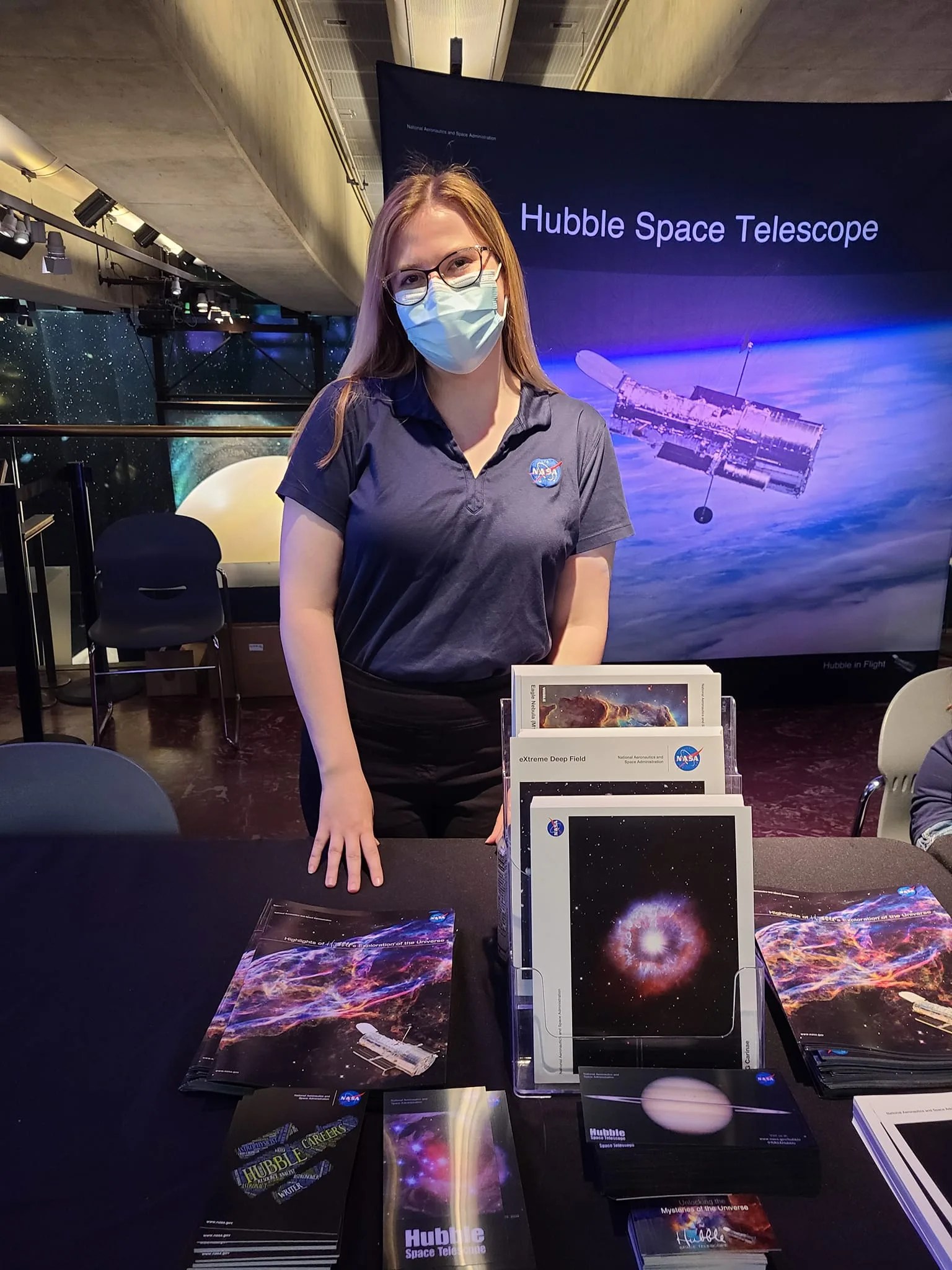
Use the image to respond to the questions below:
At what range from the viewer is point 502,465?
125 centimetres

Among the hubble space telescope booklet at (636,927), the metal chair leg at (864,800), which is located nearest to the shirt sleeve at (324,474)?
the hubble space telescope booklet at (636,927)

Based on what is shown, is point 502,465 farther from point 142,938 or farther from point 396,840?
point 142,938

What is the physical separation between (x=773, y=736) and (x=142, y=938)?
308 centimetres

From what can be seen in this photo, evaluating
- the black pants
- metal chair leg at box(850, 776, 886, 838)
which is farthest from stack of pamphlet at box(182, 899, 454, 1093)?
metal chair leg at box(850, 776, 886, 838)

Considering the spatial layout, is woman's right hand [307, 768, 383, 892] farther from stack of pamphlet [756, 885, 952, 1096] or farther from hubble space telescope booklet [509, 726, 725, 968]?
stack of pamphlet [756, 885, 952, 1096]

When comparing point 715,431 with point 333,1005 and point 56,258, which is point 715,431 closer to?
point 333,1005

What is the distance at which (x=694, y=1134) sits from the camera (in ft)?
2.21

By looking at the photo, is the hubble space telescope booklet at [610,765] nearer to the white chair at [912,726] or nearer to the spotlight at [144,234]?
the white chair at [912,726]

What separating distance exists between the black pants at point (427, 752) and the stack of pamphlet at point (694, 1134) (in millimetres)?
577

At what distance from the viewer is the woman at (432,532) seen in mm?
1206

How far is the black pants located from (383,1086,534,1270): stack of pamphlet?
0.57m

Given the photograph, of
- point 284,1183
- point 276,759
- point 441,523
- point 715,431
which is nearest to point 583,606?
point 441,523

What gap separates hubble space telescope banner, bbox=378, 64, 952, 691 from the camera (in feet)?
9.19

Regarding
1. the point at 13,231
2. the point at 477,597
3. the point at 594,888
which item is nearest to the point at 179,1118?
the point at 594,888
